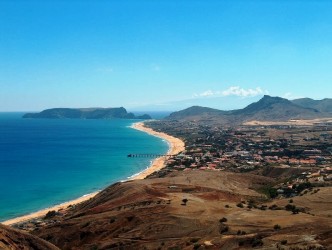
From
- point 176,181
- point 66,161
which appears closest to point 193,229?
point 176,181

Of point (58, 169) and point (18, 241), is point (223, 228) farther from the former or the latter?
point (58, 169)

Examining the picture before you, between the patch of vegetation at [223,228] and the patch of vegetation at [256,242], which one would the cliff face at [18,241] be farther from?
the patch of vegetation at [223,228]

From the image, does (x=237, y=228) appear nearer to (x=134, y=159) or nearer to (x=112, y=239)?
(x=112, y=239)

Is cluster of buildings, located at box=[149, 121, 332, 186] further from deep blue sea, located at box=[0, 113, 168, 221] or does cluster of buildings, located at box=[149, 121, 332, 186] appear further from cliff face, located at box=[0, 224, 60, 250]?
cliff face, located at box=[0, 224, 60, 250]

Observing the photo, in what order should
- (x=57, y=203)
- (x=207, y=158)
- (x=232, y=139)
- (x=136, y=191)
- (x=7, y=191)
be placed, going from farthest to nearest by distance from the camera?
1. (x=232, y=139)
2. (x=207, y=158)
3. (x=7, y=191)
4. (x=57, y=203)
5. (x=136, y=191)

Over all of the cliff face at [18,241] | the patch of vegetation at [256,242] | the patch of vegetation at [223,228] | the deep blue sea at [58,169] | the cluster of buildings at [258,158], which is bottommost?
the deep blue sea at [58,169]

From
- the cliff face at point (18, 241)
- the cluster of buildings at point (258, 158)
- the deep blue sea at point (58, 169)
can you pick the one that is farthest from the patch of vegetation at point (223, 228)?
the deep blue sea at point (58, 169)

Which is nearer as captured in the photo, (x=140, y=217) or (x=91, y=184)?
(x=140, y=217)

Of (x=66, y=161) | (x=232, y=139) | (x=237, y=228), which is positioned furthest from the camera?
(x=232, y=139)
